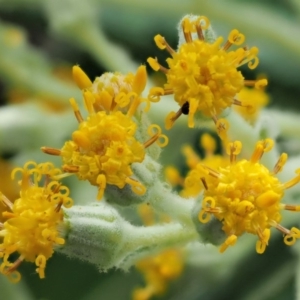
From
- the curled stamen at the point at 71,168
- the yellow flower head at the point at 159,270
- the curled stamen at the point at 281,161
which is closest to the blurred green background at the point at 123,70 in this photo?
the yellow flower head at the point at 159,270

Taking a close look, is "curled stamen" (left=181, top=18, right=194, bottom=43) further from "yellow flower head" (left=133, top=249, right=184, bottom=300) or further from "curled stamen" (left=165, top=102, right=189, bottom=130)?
"yellow flower head" (left=133, top=249, right=184, bottom=300)

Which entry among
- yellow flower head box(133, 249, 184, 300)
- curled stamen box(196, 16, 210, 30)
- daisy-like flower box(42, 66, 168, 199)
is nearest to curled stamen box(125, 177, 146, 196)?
daisy-like flower box(42, 66, 168, 199)

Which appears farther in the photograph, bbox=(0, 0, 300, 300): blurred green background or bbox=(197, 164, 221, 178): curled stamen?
bbox=(0, 0, 300, 300): blurred green background

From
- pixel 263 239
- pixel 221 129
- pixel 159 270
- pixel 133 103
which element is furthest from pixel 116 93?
pixel 159 270

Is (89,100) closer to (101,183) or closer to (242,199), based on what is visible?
(101,183)

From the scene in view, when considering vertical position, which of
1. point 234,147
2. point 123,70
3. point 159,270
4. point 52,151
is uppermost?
point 234,147
